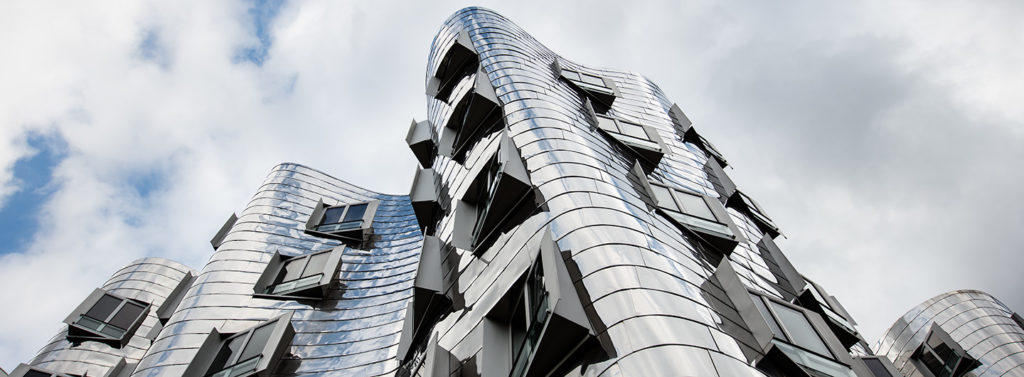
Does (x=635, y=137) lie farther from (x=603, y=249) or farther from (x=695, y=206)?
(x=603, y=249)

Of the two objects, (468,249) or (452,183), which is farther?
(452,183)

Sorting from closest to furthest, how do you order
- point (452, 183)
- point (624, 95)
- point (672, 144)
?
point (452, 183), point (672, 144), point (624, 95)

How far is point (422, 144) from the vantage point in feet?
84.0

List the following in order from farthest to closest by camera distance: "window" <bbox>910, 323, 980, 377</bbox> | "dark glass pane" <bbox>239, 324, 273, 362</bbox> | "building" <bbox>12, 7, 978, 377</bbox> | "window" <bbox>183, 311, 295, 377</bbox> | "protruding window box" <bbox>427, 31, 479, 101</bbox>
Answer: "protruding window box" <bbox>427, 31, 479, 101</bbox> < "window" <bbox>910, 323, 980, 377</bbox> < "dark glass pane" <bbox>239, 324, 273, 362</bbox> < "window" <bbox>183, 311, 295, 377</bbox> < "building" <bbox>12, 7, 978, 377</bbox>

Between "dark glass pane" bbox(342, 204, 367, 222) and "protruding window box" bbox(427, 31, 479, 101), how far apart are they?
599cm

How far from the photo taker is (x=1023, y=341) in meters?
29.5

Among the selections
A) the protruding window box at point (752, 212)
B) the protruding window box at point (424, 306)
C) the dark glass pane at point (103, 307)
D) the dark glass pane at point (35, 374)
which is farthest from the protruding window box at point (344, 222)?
the protruding window box at point (752, 212)

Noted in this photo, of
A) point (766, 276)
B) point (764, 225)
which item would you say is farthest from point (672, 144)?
point (766, 276)

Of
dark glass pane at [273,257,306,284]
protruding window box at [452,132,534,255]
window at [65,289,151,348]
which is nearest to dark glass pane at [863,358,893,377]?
protruding window box at [452,132,534,255]

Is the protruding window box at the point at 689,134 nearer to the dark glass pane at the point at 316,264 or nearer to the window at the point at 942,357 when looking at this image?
the window at the point at 942,357

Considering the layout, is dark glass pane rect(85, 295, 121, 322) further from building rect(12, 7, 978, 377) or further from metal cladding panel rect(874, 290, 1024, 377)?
metal cladding panel rect(874, 290, 1024, 377)

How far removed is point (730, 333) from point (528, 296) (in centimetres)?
341

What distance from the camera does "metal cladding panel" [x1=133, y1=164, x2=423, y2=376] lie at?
16.4 m

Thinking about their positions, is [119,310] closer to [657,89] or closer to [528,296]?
[528,296]
